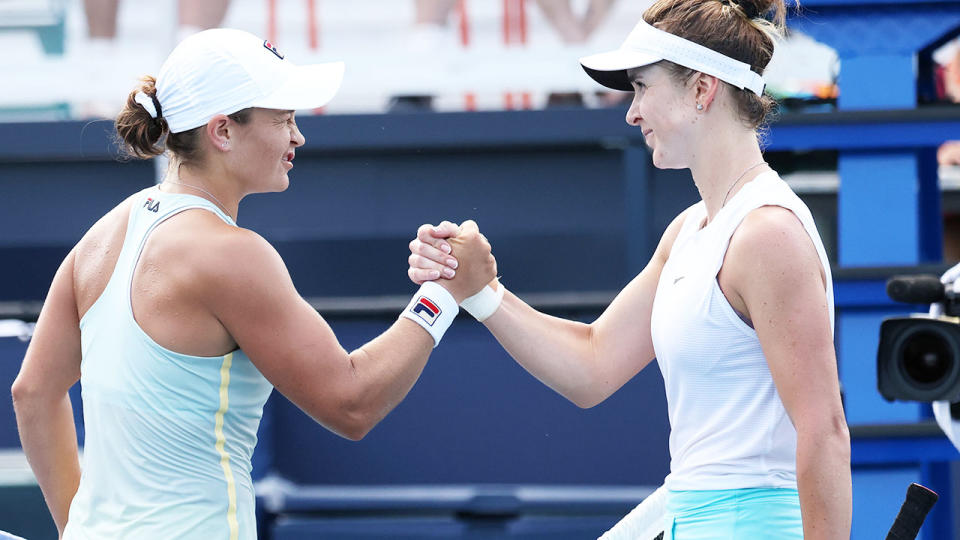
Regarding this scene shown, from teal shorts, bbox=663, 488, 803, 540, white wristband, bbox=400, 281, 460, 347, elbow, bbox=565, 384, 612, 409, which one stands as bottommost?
teal shorts, bbox=663, 488, 803, 540

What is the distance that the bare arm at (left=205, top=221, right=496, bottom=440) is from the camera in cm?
179

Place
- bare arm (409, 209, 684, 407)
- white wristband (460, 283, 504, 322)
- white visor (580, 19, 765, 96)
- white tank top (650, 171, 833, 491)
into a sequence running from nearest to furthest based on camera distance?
white tank top (650, 171, 833, 491)
white visor (580, 19, 765, 96)
bare arm (409, 209, 684, 407)
white wristband (460, 283, 504, 322)

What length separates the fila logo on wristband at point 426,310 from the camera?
6.78 feet

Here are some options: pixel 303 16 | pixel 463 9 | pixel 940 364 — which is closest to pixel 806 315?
pixel 940 364

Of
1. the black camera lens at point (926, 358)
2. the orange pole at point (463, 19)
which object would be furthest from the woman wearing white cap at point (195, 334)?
the orange pole at point (463, 19)

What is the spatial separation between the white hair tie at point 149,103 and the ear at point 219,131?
98 mm

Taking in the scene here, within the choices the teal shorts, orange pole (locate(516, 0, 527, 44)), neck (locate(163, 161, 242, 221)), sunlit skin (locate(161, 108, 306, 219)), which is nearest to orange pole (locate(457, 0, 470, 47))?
orange pole (locate(516, 0, 527, 44))

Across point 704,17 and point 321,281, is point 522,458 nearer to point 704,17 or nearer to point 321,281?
point 321,281

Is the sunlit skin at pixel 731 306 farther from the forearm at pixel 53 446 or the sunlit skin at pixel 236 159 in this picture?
the forearm at pixel 53 446

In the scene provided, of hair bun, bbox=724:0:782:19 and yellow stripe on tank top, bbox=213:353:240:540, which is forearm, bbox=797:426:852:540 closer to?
hair bun, bbox=724:0:782:19

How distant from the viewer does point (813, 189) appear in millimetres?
4793

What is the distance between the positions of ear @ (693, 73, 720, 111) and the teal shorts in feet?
1.97

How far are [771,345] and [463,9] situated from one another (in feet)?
9.75

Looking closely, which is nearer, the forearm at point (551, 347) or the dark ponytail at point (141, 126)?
the dark ponytail at point (141, 126)
